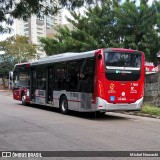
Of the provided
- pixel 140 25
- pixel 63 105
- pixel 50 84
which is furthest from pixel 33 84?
pixel 140 25

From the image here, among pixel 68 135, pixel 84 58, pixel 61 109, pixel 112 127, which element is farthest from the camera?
pixel 61 109

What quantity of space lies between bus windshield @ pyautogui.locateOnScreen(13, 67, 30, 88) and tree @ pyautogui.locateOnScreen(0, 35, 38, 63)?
3550 cm

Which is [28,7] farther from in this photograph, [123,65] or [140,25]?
[140,25]

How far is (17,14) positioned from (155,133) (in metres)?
5.84

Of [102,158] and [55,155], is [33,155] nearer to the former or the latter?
[55,155]

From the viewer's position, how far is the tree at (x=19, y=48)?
209ft

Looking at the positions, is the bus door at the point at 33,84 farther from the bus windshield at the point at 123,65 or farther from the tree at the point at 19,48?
the tree at the point at 19,48

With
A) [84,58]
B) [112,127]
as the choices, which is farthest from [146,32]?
[112,127]

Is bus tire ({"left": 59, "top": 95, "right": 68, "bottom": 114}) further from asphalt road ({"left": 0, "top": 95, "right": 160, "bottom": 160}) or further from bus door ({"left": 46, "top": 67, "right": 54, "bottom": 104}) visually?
asphalt road ({"left": 0, "top": 95, "right": 160, "bottom": 160})

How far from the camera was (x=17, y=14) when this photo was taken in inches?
404

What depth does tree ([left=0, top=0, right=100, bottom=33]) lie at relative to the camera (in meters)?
9.99

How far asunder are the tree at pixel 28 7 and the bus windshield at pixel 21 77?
1531 centimetres

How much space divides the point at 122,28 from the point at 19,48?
3745 centimetres

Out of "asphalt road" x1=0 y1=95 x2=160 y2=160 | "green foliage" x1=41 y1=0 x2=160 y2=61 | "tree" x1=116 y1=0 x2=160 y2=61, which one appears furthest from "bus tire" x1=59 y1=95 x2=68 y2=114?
"tree" x1=116 y1=0 x2=160 y2=61
